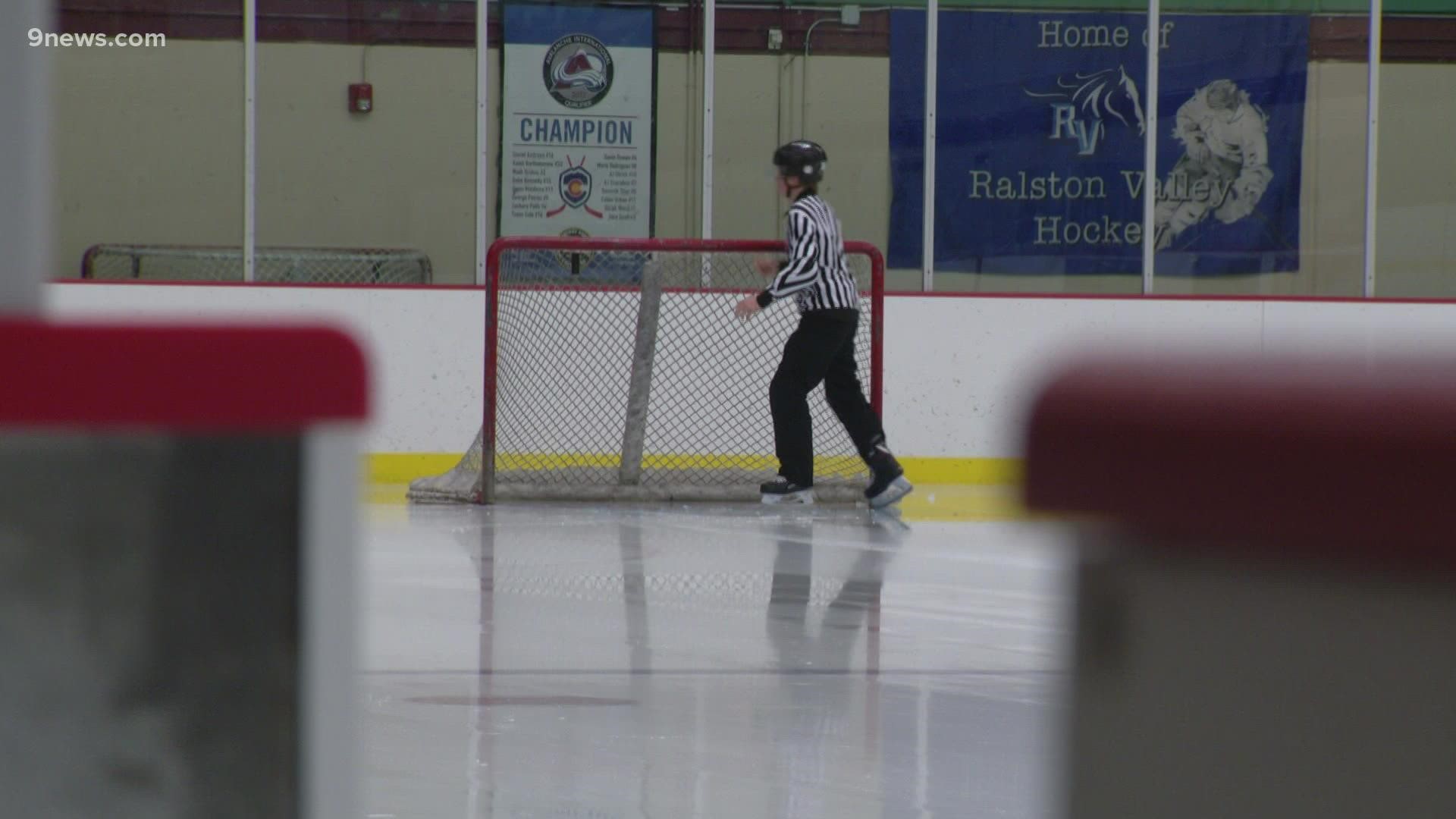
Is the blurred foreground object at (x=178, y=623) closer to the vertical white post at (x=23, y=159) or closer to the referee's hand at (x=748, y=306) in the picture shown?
the vertical white post at (x=23, y=159)

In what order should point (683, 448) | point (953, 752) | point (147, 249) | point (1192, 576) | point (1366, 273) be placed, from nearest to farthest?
1. point (1192, 576)
2. point (953, 752)
3. point (683, 448)
4. point (147, 249)
5. point (1366, 273)

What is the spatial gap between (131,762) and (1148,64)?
10566 millimetres

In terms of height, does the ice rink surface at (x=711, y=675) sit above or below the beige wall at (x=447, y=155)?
below

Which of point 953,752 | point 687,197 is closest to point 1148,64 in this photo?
point 687,197

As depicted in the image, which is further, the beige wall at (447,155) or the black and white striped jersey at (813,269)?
the beige wall at (447,155)

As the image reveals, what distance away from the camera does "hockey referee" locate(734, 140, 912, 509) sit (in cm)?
787

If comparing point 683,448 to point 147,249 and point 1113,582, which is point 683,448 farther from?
point 1113,582

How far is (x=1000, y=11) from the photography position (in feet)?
36.0

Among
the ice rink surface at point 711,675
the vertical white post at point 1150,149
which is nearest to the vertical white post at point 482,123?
the vertical white post at point 1150,149

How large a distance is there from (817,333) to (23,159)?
277 inches

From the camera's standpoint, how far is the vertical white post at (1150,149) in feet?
35.7

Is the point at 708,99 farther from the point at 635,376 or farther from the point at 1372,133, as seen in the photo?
the point at 1372,133

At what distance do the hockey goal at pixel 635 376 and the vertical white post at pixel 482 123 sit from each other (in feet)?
3.46

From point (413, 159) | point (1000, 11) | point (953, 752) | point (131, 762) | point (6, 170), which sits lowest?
point (953, 752)
